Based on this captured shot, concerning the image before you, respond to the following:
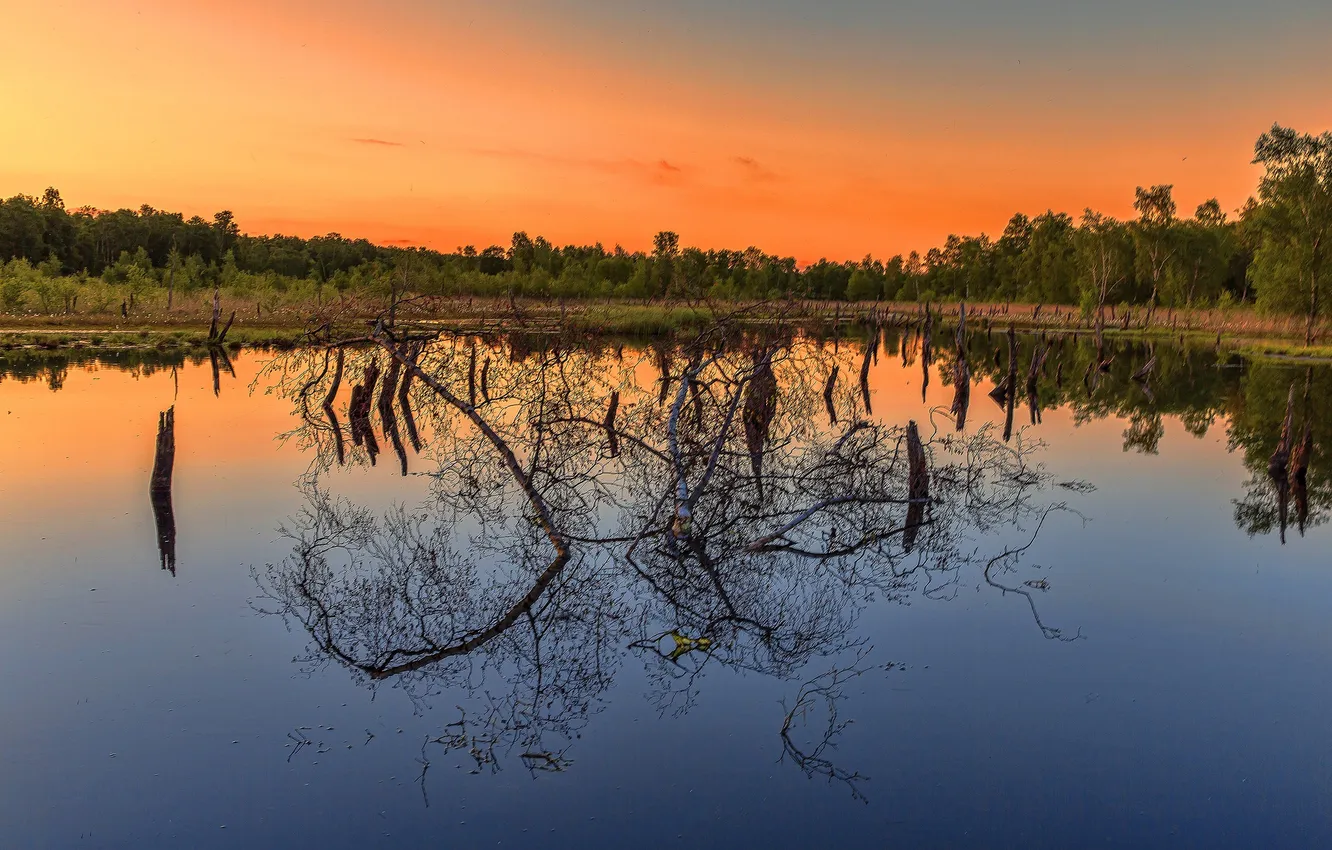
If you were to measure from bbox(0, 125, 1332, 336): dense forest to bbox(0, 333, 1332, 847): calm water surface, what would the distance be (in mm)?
5204

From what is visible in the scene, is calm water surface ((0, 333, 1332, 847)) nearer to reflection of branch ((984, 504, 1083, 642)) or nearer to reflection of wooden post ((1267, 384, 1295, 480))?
reflection of branch ((984, 504, 1083, 642))

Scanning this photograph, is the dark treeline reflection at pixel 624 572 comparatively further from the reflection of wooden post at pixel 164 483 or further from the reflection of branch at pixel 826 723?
the reflection of wooden post at pixel 164 483

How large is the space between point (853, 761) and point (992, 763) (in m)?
1.36

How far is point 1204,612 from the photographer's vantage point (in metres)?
14.0

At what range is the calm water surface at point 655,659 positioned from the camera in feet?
27.6

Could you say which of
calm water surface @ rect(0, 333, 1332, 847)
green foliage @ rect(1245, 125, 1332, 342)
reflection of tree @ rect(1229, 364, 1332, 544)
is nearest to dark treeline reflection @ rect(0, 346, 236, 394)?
calm water surface @ rect(0, 333, 1332, 847)

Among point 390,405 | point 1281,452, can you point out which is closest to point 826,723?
point 1281,452

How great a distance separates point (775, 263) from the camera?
429 feet

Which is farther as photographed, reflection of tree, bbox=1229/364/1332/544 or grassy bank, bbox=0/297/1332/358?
grassy bank, bbox=0/297/1332/358

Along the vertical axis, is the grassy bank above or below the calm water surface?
above

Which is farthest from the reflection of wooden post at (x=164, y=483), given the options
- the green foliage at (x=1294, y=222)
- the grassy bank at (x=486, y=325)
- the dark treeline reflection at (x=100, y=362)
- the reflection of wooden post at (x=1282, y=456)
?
the green foliage at (x=1294, y=222)

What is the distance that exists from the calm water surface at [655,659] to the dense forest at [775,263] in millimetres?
5204

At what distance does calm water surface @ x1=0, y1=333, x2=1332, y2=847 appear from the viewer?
8422mm

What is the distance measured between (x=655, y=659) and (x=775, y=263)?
12299 cm
